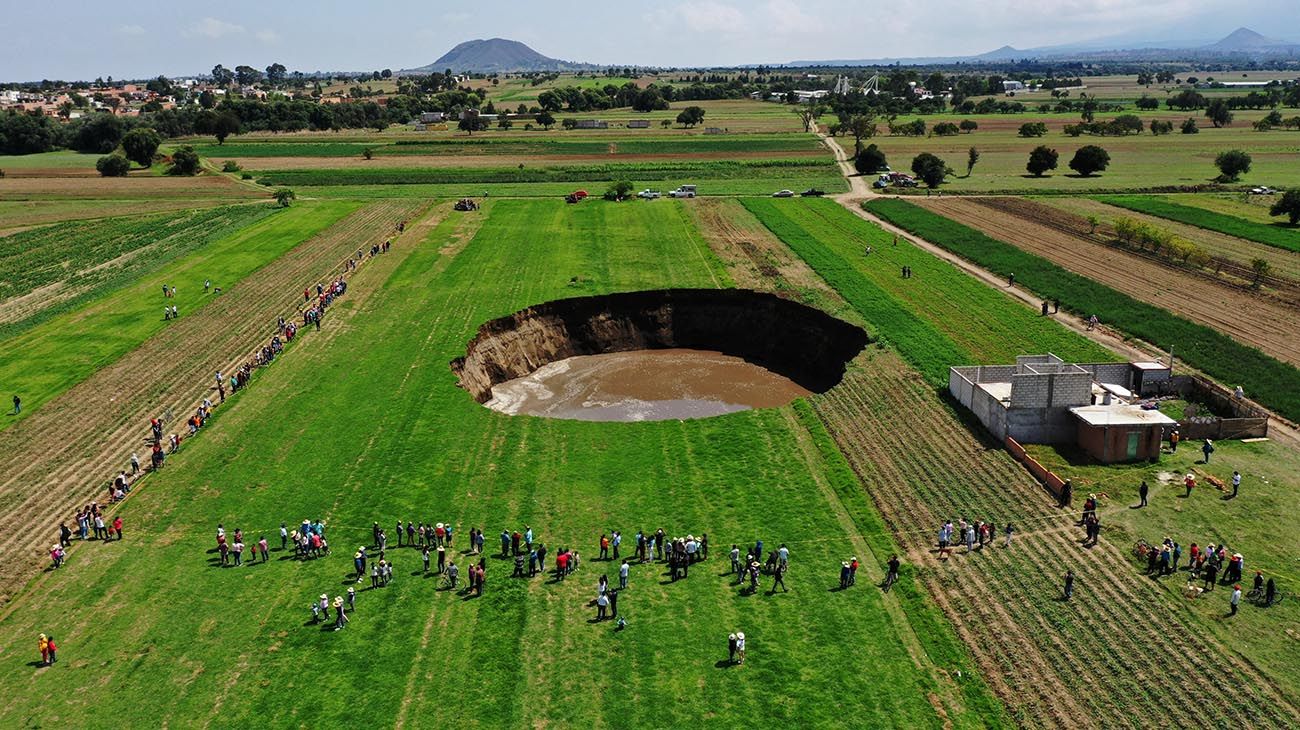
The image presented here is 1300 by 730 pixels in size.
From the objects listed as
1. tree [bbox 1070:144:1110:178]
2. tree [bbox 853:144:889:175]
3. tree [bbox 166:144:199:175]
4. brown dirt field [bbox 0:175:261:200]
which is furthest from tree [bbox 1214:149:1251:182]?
tree [bbox 166:144:199:175]

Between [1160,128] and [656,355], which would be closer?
[656,355]

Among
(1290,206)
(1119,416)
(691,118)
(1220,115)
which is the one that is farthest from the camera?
(691,118)

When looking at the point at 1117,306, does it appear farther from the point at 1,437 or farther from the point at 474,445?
the point at 1,437

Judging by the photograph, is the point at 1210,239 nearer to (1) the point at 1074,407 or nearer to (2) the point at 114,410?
(1) the point at 1074,407

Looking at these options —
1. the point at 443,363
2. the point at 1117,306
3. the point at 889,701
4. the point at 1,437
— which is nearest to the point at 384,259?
the point at 443,363

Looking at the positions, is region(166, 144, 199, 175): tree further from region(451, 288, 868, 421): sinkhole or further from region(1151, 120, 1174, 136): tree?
region(1151, 120, 1174, 136): tree

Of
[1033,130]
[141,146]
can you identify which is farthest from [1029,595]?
[1033,130]
